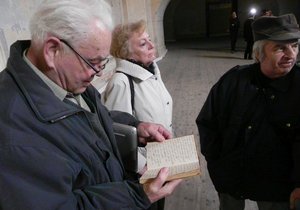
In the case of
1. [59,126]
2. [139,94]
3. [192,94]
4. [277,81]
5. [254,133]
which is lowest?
[192,94]

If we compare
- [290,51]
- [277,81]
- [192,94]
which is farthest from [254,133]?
[192,94]

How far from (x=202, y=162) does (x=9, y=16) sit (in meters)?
2.80

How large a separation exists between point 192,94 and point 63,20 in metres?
5.67

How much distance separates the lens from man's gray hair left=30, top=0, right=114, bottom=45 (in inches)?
43.3

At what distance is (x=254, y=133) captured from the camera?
1.91m

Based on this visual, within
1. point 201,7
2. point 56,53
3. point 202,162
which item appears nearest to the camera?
point 56,53

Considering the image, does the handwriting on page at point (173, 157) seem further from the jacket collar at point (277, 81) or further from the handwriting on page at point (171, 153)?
the jacket collar at point (277, 81)

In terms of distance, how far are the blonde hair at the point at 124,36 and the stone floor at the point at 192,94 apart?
1.65 metres

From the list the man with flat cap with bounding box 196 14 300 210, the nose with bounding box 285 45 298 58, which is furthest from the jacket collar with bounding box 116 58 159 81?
the nose with bounding box 285 45 298 58

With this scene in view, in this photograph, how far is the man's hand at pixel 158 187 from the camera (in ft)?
4.11

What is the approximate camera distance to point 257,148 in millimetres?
1924

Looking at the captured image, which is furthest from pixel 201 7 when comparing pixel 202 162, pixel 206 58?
pixel 202 162

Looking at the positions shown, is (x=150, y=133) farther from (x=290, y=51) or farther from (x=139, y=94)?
(x=290, y=51)

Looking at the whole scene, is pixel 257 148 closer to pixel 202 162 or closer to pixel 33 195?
pixel 33 195
